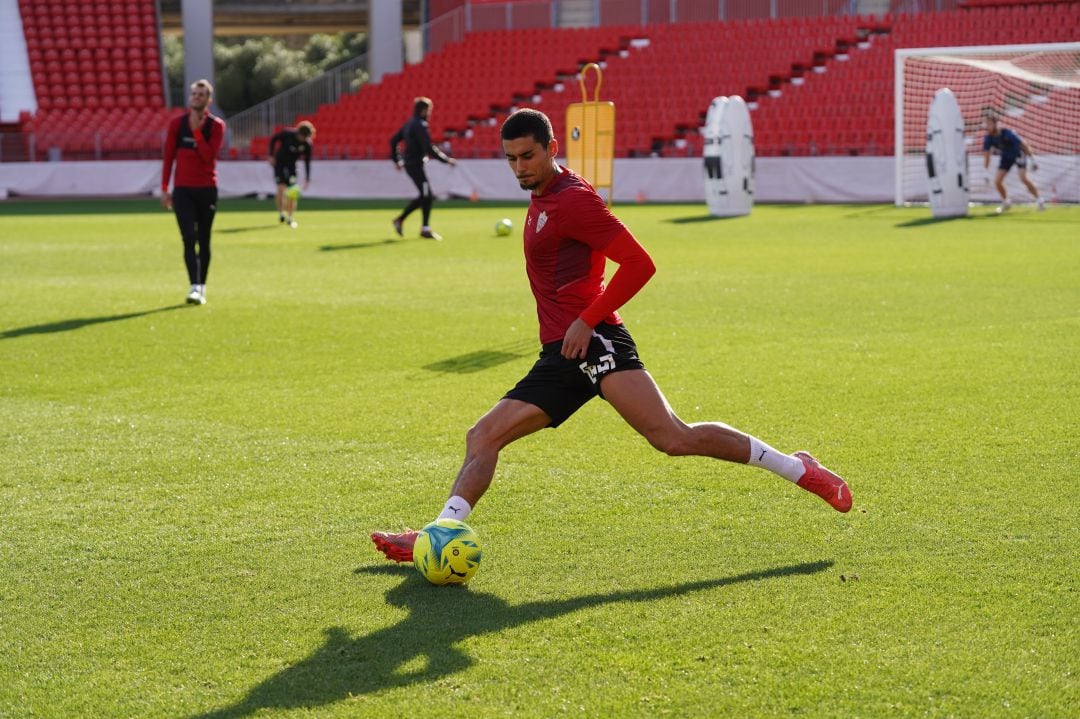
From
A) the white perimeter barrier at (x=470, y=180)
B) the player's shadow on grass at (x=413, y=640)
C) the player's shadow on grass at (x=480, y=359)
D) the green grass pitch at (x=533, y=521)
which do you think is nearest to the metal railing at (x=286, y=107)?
the white perimeter barrier at (x=470, y=180)

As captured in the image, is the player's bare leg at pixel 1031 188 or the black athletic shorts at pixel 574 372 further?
the player's bare leg at pixel 1031 188

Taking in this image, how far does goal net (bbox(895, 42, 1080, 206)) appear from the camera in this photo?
27891mm

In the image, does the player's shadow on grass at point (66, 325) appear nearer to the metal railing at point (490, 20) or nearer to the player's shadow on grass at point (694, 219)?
the player's shadow on grass at point (694, 219)

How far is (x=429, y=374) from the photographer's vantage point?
939cm

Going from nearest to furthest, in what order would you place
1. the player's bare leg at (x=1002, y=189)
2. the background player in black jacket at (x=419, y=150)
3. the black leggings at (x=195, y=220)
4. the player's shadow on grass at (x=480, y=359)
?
the player's shadow on grass at (x=480, y=359), the black leggings at (x=195, y=220), the background player in black jacket at (x=419, y=150), the player's bare leg at (x=1002, y=189)

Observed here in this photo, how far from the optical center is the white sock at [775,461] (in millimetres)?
5484

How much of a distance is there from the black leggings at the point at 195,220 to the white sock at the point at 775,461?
8.86m

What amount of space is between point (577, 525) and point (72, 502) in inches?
90.9

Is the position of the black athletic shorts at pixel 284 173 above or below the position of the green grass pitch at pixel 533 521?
above

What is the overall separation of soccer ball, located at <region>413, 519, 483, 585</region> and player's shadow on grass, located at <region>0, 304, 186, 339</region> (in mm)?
7679

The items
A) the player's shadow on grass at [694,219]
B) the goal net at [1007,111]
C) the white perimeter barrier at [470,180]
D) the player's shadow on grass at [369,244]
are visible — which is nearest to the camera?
the player's shadow on grass at [369,244]

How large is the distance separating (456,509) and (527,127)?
4.85ft

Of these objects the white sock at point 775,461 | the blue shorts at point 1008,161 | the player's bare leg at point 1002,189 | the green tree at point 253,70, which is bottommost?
the white sock at point 775,461

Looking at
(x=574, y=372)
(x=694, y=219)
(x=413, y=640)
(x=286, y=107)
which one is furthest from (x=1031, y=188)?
(x=286, y=107)
